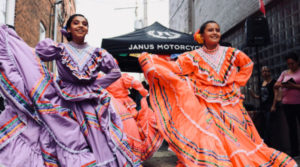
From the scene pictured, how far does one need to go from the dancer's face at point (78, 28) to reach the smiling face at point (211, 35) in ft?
5.15

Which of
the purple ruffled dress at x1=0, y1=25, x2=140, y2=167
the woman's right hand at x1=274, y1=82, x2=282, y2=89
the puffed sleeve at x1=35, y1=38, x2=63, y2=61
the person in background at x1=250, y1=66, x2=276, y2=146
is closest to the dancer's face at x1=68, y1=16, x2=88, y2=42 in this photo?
the purple ruffled dress at x1=0, y1=25, x2=140, y2=167

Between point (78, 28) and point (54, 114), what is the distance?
1.06 m

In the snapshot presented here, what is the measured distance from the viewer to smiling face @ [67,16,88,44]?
2850mm

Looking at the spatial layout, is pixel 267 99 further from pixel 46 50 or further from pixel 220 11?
pixel 220 11

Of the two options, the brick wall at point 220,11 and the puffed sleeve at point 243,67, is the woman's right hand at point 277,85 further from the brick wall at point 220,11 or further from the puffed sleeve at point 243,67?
the brick wall at point 220,11

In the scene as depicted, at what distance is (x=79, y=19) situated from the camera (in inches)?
114

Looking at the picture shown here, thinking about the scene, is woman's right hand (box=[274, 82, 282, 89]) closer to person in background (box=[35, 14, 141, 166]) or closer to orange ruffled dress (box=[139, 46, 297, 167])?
orange ruffled dress (box=[139, 46, 297, 167])

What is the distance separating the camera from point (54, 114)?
225 cm

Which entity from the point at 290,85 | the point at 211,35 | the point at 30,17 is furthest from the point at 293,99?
the point at 30,17

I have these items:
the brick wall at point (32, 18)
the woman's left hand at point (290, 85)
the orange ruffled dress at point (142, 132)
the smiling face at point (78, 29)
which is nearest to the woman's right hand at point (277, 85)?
the woman's left hand at point (290, 85)

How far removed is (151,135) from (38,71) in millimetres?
1715

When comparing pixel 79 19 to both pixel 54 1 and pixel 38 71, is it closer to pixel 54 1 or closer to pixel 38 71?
pixel 38 71

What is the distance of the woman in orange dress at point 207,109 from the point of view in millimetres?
2641

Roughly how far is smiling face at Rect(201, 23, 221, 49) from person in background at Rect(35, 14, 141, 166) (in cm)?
135
